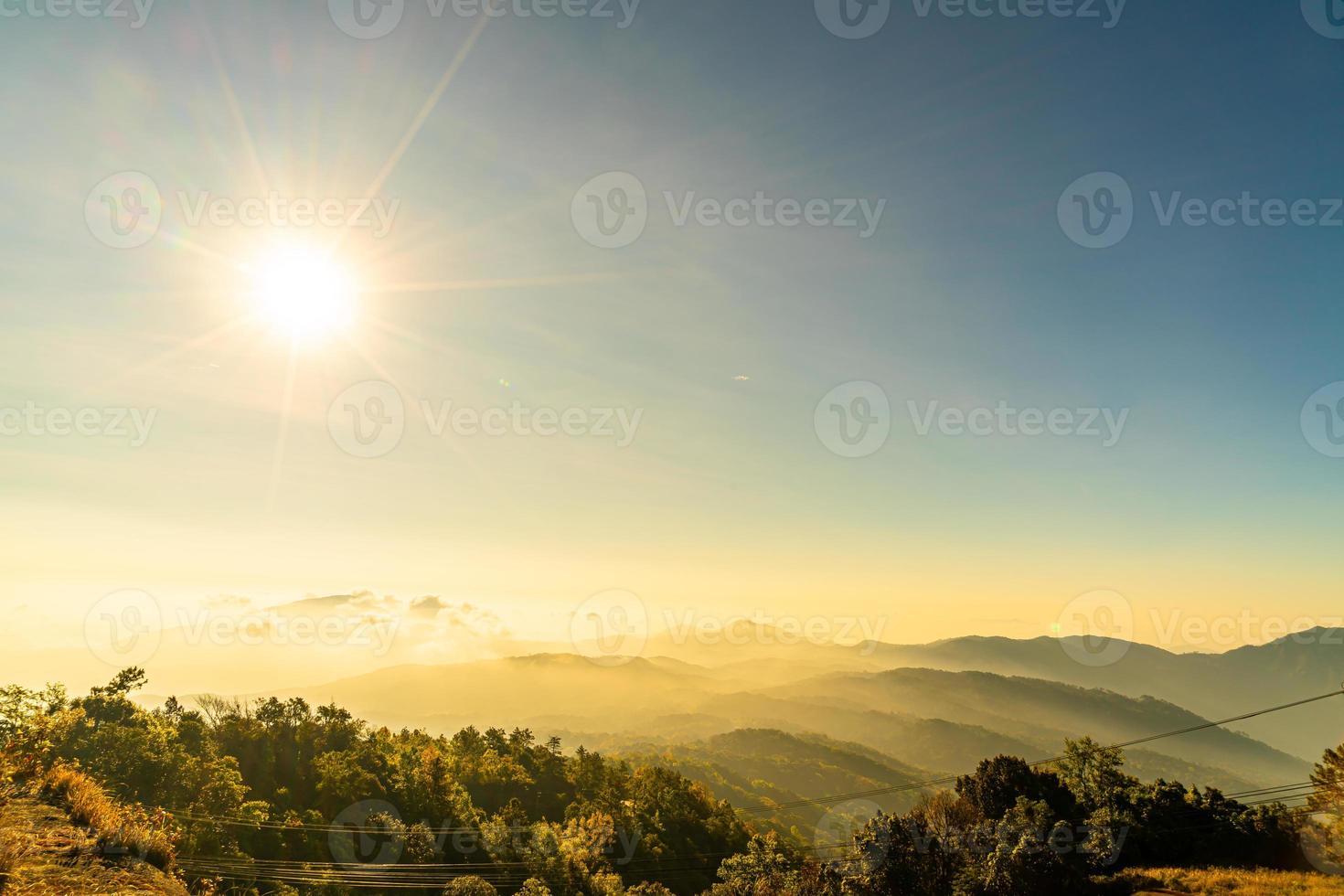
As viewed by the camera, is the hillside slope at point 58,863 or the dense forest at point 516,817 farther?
Answer: the dense forest at point 516,817

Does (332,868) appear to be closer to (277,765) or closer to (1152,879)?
(277,765)

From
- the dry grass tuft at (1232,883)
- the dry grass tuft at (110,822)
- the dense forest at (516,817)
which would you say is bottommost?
the dense forest at (516,817)

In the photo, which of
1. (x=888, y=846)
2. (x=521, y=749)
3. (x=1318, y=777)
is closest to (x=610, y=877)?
(x=888, y=846)

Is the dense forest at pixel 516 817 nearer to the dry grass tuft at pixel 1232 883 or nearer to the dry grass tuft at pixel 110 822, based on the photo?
the dry grass tuft at pixel 110 822

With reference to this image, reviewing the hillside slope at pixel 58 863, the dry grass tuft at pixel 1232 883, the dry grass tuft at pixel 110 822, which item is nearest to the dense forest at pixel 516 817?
the dry grass tuft at pixel 110 822

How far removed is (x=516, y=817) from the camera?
94938 millimetres

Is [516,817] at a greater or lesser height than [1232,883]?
lesser

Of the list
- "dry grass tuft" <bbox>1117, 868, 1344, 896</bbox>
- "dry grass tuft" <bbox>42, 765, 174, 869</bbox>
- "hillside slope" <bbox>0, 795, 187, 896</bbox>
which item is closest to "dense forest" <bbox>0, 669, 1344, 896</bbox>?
"dry grass tuft" <bbox>42, 765, 174, 869</bbox>

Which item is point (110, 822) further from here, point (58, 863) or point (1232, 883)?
point (1232, 883)

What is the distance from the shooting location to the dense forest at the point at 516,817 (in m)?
41.8

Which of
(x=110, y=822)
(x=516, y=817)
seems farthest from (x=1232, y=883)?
(x=516, y=817)

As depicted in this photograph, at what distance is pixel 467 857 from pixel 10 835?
8797 cm

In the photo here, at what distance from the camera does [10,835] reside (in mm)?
10562

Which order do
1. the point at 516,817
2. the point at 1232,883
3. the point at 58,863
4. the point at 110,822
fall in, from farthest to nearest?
the point at 516,817
the point at 1232,883
the point at 110,822
the point at 58,863
